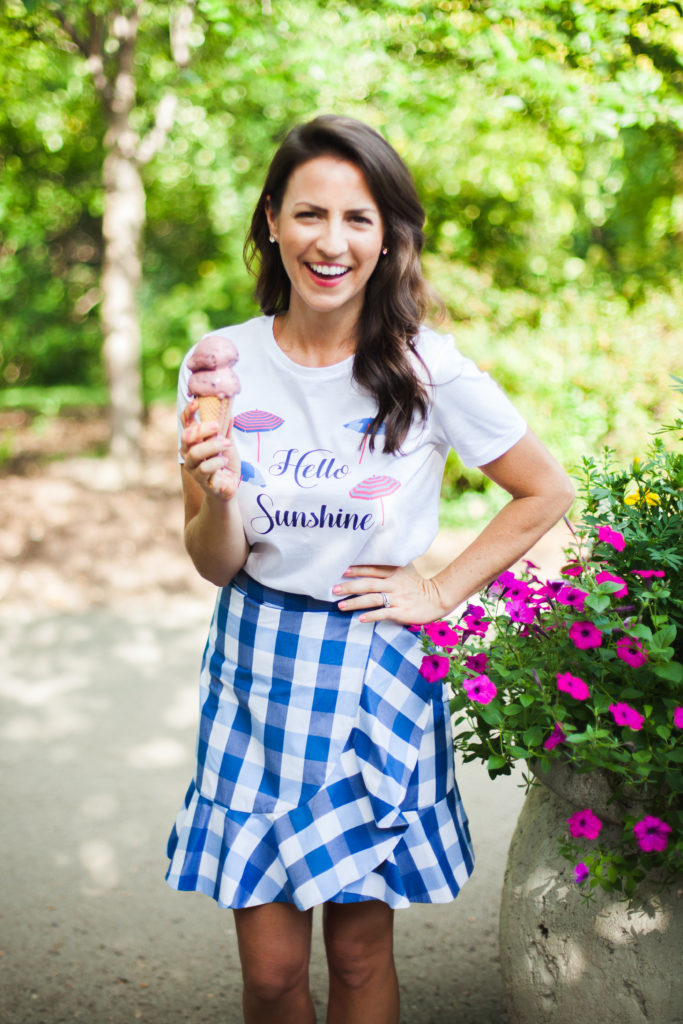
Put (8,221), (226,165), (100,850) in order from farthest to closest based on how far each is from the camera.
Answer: (8,221)
(226,165)
(100,850)

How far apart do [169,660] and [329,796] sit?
301cm

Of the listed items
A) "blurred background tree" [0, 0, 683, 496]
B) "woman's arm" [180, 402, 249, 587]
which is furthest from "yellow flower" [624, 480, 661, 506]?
"blurred background tree" [0, 0, 683, 496]

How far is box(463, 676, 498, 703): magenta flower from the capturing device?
1716 millimetres

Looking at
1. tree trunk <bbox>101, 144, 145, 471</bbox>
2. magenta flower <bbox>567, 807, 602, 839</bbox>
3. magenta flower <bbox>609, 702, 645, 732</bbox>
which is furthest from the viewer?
tree trunk <bbox>101, 144, 145, 471</bbox>

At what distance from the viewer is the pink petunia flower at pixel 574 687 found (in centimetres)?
161

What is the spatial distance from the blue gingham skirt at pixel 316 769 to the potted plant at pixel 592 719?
124mm

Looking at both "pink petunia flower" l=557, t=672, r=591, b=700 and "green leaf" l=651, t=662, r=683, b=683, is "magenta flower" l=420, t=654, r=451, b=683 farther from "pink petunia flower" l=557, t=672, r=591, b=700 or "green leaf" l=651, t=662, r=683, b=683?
"green leaf" l=651, t=662, r=683, b=683

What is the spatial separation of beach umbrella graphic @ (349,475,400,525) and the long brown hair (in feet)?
0.20

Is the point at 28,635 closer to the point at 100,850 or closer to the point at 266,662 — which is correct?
the point at 100,850

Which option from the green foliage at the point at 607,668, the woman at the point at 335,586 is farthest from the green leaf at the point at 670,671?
the woman at the point at 335,586

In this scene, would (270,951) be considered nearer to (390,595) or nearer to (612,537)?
(390,595)

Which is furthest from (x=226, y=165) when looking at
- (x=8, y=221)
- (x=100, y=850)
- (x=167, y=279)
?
(x=100, y=850)

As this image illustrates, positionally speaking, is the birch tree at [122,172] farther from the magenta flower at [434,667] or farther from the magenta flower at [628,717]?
the magenta flower at [628,717]

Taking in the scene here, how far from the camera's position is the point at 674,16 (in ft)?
11.6
